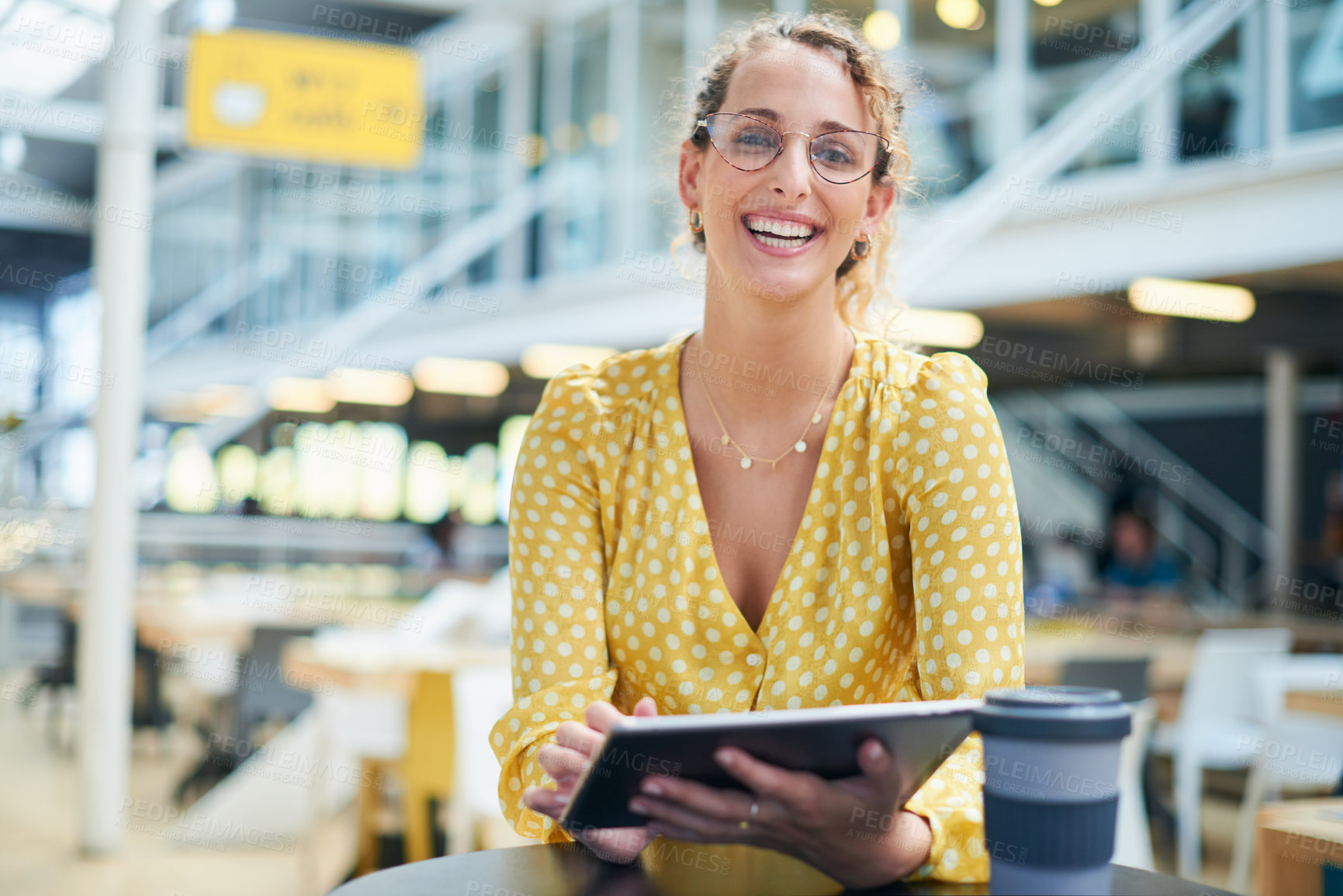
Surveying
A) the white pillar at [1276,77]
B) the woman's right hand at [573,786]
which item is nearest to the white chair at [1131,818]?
the woman's right hand at [573,786]

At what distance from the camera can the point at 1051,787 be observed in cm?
84

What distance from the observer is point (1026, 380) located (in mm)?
11336

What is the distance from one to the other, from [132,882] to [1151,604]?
5.30m

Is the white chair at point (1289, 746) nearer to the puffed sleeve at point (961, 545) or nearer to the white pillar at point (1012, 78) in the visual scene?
the puffed sleeve at point (961, 545)

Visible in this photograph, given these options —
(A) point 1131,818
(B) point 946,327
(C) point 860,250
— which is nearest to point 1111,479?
(B) point 946,327

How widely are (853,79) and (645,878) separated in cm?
81

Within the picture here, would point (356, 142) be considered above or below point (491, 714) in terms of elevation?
above

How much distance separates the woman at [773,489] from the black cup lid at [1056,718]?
0.83 ft

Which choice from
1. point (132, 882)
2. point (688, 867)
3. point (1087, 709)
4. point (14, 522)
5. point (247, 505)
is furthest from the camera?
point (247, 505)

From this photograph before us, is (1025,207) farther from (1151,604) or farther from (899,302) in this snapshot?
(899,302)

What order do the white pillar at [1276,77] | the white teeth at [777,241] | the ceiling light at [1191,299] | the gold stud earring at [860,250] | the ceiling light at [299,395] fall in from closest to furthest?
the white teeth at [777,241], the gold stud earring at [860,250], the white pillar at [1276,77], the ceiling light at [1191,299], the ceiling light at [299,395]

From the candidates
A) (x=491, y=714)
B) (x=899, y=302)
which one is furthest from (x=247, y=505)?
(x=899, y=302)

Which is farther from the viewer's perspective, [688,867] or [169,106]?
[169,106]

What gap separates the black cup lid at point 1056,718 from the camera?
0.83 metres
